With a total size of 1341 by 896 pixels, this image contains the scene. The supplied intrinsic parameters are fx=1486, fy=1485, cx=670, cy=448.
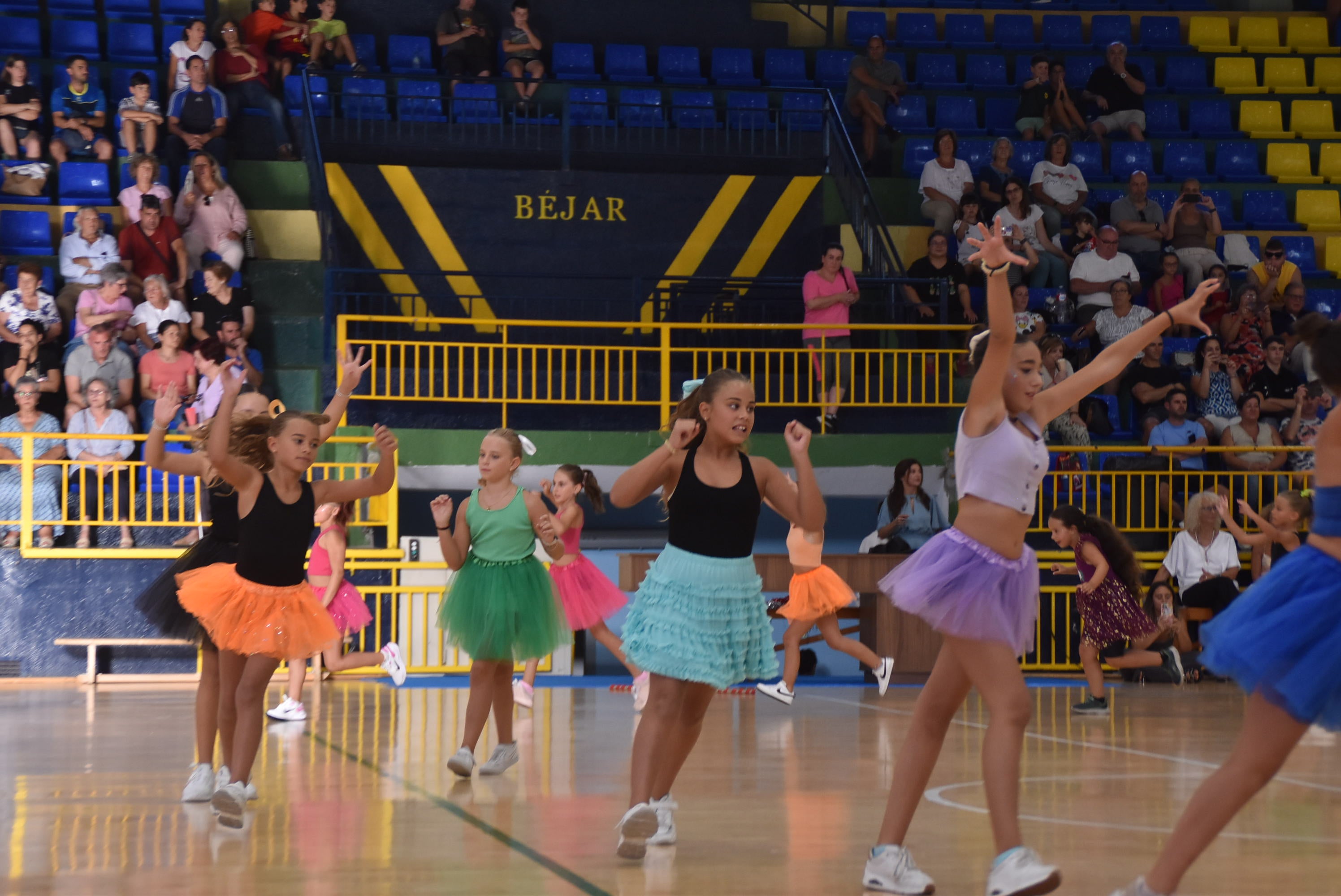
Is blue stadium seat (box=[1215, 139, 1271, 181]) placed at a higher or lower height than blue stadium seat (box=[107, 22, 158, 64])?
lower

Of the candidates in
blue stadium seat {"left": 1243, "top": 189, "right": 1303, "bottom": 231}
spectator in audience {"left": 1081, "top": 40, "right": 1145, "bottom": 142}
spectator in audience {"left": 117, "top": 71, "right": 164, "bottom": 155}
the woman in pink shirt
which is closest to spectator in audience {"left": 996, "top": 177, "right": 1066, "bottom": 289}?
the woman in pink shirt

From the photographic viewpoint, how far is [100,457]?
12805 millimetres

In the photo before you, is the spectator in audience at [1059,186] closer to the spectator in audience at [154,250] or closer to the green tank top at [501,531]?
the spectator in audience at [154,250]

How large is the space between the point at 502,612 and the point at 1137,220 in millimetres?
11365

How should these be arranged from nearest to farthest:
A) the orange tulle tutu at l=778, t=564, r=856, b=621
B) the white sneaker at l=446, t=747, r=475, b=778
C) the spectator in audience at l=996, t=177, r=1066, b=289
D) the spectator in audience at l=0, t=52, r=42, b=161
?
the white sneaker at l=446, t=747, r=475, b=778
the orange tulle tutu at l=778, t=564, r=856, b=621
the spectator in audience at l=0, t=52, r=42, b=161
the spectator in audience at l=996, t=177, r=1066, b=289

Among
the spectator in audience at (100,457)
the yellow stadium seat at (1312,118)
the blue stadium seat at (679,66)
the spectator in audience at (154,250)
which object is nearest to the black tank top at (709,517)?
the spectator in audience at (100,457)

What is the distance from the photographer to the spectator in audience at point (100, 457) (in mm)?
12570

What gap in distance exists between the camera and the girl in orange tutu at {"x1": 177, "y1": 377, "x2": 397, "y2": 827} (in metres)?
6.04

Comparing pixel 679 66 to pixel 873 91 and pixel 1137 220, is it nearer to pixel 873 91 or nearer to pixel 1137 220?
pixel 873 91

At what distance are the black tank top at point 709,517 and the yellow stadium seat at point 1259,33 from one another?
54.7ft

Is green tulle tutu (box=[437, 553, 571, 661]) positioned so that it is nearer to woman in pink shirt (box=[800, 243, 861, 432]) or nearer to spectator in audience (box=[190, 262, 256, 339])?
woman in pink shirt (box=[800, 243, 861, 432])

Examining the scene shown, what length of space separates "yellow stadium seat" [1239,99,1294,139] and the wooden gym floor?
10.7 meters

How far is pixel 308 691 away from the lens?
11.9 m

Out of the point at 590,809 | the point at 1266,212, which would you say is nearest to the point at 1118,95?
the point at 1266,212
